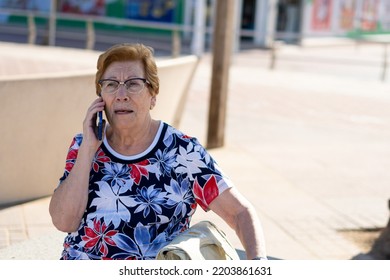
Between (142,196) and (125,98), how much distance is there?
0.37 meters

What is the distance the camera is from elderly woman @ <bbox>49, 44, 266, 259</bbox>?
9.87ft

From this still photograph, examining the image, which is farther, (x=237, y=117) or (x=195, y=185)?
(x=237, y=117)

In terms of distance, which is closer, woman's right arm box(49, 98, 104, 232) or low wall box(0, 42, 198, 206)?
woman's right arm box(49, 98, 104, 232)

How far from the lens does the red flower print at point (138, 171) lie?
9.92 feet

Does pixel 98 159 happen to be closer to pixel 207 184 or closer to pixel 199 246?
pixel 207 184

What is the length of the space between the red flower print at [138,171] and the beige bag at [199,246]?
0.26 m

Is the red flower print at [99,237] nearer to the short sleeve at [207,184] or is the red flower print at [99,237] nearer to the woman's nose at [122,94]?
the short sleeve at [207,184]

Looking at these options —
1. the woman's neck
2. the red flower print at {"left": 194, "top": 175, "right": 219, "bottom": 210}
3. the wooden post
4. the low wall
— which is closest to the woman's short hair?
the woman's neck

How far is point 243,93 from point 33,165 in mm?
8628

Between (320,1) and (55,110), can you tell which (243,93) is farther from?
(320,1)

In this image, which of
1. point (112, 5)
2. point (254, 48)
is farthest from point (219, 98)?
point (112, 5)

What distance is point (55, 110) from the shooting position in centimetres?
625

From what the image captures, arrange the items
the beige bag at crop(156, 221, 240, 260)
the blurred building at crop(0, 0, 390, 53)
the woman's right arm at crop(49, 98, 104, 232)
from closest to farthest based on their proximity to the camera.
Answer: the beige bag at crop(156, 221, 240, 260) < the woman's right arm at crop(49, 98, 104, 232) < the blurred building at crop(0, 0, 390, 53)

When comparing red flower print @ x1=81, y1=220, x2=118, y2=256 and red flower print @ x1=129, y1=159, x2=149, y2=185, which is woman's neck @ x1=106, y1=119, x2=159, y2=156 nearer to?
red flower print @ x1=129, y1=159, x2=149, y2=185
